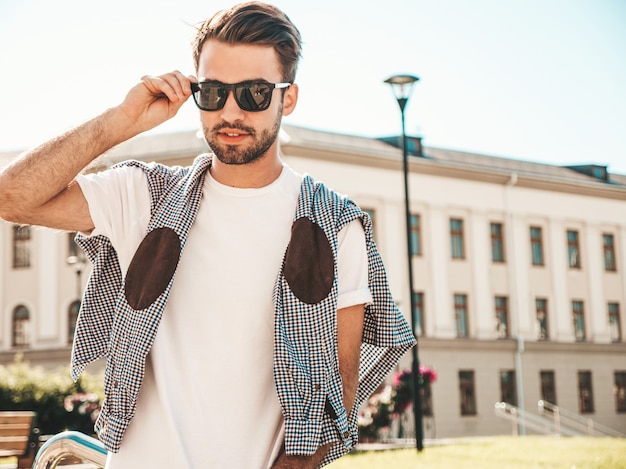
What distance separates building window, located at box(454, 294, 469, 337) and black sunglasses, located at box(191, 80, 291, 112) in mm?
37405

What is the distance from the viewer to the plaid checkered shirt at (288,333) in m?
2.35

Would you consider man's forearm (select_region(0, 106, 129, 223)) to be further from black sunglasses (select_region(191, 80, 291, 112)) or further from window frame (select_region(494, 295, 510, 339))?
window frame (select_region(494, 295, 510, 339))

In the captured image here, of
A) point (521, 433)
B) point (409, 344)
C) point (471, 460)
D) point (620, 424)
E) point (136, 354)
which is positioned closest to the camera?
point (136, 354)

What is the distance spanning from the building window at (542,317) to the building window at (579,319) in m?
1.79

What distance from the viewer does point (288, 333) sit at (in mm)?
2412

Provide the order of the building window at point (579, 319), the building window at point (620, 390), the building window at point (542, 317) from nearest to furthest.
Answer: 1. the building window at point (542, 317)
2. the building window at point (579, 319)
3. the building window at point (620, 390)

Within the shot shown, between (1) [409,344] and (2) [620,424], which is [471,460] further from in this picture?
(2) [620,424]

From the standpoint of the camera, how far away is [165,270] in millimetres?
2432

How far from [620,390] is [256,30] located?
44892 mm

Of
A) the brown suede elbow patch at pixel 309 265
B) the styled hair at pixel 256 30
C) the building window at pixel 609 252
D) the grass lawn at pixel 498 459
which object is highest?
the building window at pixel 609 252

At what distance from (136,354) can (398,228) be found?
3577cm

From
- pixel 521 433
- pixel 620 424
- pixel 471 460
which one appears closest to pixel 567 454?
pixel 471 460

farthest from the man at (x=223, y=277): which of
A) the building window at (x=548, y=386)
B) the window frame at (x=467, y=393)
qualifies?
the building window at (x=548, y=386)

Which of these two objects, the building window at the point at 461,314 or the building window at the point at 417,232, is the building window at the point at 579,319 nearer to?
the building window at the point at 461,314
